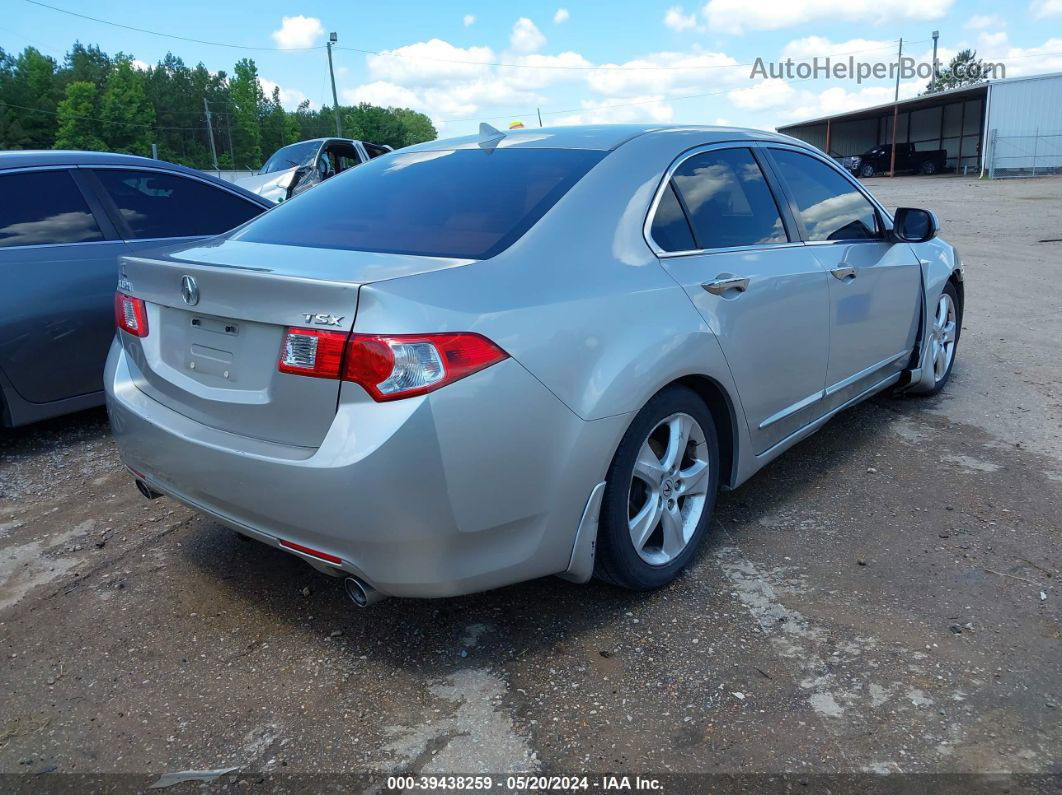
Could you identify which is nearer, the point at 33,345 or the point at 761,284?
the point at 761,284

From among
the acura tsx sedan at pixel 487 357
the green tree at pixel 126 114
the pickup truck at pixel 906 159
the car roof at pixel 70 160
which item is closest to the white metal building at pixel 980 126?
the pickup truck at pixel 906 159

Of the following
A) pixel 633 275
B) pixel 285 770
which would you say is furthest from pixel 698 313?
pixel 285 770

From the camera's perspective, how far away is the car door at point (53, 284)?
436cm

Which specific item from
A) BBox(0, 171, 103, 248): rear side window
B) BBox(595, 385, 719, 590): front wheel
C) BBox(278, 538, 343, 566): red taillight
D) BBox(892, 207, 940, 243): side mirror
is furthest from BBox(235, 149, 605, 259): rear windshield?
BBox(892, 207, 940, 243): side mirror

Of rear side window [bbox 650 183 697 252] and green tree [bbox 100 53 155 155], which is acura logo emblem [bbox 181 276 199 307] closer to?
rear side window [bbox 650 183 697 252]

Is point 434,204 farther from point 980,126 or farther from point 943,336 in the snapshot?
point 980,126

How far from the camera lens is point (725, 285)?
311 cm

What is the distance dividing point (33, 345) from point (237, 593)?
2.23 metres

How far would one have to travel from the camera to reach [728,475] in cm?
337

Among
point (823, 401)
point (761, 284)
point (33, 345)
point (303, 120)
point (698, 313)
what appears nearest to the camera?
point (698, 313)

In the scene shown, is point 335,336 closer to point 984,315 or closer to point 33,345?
point 33,345

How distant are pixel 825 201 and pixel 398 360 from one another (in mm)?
2727

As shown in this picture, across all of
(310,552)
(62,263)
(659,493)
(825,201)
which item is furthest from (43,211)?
(825,201)

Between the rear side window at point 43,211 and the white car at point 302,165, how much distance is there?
27.1 feet
